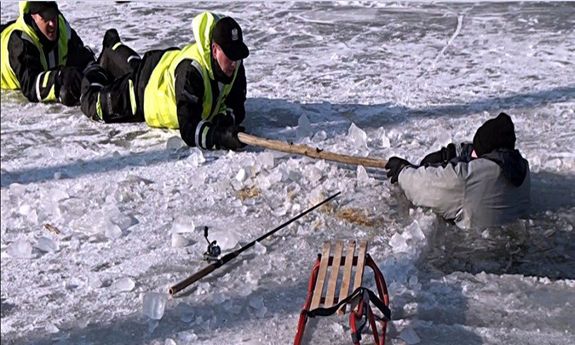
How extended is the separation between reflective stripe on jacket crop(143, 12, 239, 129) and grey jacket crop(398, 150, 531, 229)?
1.80 m

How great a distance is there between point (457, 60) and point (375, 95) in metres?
1.30

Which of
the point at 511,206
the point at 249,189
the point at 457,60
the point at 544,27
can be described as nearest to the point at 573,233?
the point at 511,206

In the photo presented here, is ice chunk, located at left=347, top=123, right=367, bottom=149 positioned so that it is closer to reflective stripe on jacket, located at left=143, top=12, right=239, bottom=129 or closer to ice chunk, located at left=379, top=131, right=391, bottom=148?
ice chunk, located at left=379, top=131, right=391, bottom=148

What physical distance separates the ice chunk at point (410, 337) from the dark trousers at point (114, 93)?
3.49 metres

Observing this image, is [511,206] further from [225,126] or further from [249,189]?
[225,126]

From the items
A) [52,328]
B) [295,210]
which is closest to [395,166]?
[295,210]

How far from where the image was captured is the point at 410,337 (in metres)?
4.17

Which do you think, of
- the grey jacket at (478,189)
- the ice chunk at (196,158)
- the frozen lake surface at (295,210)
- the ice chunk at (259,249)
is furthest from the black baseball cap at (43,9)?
the grey jacket at (478,189)

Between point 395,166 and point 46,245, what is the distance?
2075 millimetres

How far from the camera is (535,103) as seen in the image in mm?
7262

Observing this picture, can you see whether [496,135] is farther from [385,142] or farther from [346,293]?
[346,293]

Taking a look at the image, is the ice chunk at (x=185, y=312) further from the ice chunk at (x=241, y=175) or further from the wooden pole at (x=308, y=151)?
the wooden pole at (x=308, y=151)

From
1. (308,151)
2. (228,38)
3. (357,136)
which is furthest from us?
Answer: (357,136)

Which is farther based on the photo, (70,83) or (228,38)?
(70,83)
